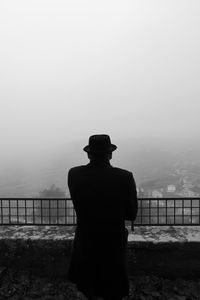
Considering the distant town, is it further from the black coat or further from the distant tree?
the black coat

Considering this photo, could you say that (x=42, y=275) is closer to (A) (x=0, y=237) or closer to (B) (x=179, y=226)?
(A) (x=0, y=237)

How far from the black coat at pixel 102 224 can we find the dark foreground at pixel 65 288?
1718 millimetres

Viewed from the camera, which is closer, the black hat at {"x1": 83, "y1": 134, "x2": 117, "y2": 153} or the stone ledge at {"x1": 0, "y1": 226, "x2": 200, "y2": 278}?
the black hat at {"x1": 83, "y1": 134, "x2": 117, "y2": 153}

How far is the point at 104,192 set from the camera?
2.44 meters

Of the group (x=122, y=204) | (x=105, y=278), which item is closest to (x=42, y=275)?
→ (x=105, y=278)

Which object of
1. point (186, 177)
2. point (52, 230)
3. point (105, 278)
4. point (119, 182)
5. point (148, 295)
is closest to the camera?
point (119, 182)

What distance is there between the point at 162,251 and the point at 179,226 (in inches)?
33.7

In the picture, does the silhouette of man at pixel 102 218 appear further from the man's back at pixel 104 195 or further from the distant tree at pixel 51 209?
the distant tree at pixel 51 209

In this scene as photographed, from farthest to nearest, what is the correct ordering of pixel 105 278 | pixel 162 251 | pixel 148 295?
pixel 162 251
pixel 148 295
pixel 105 278

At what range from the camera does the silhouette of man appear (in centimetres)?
245

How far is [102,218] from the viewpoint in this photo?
8.13 feet

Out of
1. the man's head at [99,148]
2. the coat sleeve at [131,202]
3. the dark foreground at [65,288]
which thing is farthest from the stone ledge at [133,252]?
the man's head at [99,148]

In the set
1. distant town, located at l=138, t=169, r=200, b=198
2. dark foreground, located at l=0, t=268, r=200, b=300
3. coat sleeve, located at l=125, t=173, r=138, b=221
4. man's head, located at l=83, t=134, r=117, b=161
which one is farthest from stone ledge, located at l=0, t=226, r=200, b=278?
distant town, located at l=138, t=169, r=200, b=198

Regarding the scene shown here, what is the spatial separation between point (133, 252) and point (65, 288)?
1.22 metres
